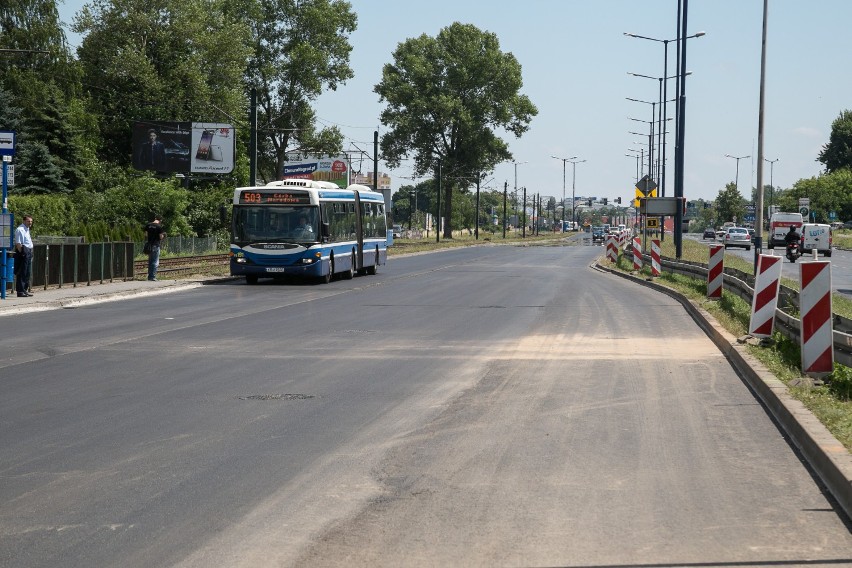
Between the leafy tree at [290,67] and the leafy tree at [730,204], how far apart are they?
93.6 metres

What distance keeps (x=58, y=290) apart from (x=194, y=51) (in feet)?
154

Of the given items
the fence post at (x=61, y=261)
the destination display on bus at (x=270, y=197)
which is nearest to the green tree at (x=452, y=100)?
the destination display on bus at (x=270, y=197)

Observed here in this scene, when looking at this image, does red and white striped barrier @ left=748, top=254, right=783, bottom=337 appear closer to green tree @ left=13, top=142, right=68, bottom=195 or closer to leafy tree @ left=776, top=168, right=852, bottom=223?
green tree @ left=13, top=142, right=68, bottom=195

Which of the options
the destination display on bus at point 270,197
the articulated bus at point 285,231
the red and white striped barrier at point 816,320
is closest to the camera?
the red and white striped barrier at point 816,320

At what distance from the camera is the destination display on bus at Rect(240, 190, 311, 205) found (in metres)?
36.2

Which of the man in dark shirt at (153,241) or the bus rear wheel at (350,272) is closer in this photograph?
the man in dark shirt at (153,241)

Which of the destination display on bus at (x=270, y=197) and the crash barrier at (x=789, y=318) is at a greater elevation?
the destination display on bus at (x=270, y=197)

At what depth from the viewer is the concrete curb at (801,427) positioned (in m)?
7.68

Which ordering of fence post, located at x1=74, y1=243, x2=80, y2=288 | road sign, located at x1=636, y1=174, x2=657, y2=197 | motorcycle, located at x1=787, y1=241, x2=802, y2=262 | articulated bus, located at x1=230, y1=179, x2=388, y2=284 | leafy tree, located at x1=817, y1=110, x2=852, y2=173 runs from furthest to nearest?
leafy tree, located at x1=817, y1=110, x2=852, y2=173
motorcycle, located at x1=787, y1=241, x2=802, y2=262
road sign, located at x1=636, y1=174, x2=657, y2=197
articulated bus, located at x1=230, y1=179, x2=388, y2=284
fence post, located at x1=74, y1=243, x2=80, y2=288

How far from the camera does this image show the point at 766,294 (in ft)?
53.7

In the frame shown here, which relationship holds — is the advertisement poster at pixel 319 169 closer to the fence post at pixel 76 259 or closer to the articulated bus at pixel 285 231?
the articulated bus at pixel 285 231

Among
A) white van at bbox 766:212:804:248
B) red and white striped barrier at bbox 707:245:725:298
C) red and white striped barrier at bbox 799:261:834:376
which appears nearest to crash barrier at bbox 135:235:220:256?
red and white striped barrier at bbox 707:245:725:298

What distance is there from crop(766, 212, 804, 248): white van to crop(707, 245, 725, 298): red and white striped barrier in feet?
160

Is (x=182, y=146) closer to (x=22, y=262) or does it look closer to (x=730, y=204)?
(x=22, y=262)
